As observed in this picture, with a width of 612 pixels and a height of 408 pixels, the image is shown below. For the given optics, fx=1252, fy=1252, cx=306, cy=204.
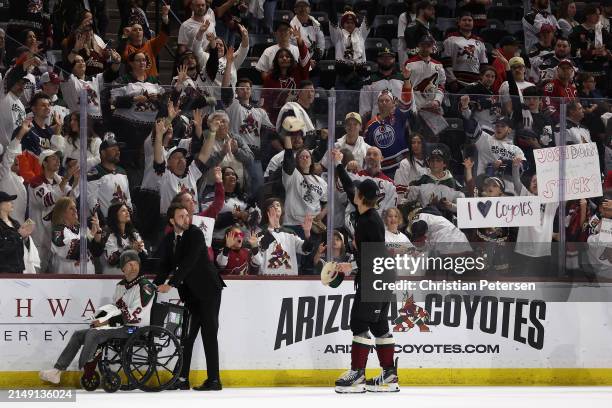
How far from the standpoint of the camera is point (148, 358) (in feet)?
31.3

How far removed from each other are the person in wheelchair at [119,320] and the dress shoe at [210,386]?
2.14 ft

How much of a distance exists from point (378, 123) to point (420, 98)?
417 millimetres

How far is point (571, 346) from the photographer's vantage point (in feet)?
34.2

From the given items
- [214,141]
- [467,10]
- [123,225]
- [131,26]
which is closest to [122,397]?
[123,225]

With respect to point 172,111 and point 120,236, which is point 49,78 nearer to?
point 172,111

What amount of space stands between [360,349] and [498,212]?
5.91 ft

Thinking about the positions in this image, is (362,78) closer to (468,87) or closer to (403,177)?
(468,87)

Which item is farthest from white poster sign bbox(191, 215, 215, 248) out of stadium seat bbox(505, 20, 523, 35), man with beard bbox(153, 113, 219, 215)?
stadium seat bbox(505, 20, 523, 35)

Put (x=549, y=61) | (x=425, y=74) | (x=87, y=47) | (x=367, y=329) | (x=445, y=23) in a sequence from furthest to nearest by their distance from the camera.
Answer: (x=445, y=23) < (x=549, y=61) < (x=425, y=74) < (x=87, y=47) < (x=367, y=329)

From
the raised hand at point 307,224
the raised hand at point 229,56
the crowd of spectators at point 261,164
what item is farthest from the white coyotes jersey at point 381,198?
the raised hand at point 229,56

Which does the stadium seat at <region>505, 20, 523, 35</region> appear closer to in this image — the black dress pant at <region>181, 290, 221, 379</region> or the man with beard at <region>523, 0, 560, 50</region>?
the man with beard at <region>523, 0, 560, 50</region>

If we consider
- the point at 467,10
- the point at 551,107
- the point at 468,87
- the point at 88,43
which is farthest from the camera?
the point at 467,10

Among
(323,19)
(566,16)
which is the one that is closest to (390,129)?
(323,19)

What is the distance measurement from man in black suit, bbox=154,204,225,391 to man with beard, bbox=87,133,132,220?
2.06 ft
